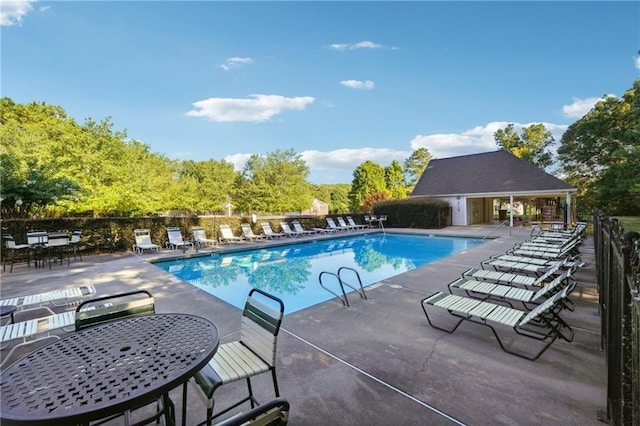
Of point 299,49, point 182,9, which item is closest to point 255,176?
point 299,49

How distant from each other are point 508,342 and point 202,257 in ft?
31.8

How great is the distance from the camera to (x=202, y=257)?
10.5m

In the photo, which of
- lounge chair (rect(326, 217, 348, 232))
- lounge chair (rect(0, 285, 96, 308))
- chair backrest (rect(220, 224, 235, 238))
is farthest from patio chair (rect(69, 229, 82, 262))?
lounge chair (rect(326, 217, 348, 232))

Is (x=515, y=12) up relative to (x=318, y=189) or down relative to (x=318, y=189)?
up

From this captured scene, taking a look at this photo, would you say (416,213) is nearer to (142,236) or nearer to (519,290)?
(519,290)

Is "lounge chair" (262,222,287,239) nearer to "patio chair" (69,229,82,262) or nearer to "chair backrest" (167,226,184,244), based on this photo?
"chair backrest" (167,226,184,244)

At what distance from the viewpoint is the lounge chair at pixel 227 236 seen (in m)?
12.7

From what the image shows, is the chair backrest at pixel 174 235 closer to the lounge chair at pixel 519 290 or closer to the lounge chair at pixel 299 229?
the lounge chair at pixel 299 229

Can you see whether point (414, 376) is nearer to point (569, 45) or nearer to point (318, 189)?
point (569, 45)

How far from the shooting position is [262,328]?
211 cm

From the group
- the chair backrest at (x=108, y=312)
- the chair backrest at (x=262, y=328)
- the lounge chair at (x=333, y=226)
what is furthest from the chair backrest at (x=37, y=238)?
the lounge chair at (x=333, y=226)

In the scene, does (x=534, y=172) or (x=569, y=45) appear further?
(x=534, y=172)

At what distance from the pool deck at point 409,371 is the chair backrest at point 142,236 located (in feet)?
20.7

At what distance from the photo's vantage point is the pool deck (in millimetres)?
2139
